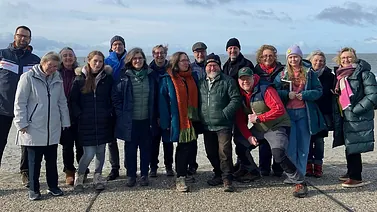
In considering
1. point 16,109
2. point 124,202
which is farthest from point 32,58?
point 124,202

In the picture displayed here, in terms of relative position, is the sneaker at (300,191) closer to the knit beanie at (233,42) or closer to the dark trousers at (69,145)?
the knit beanie at (233,42)

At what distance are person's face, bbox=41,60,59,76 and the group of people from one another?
1 cm

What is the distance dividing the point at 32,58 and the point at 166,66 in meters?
2.07

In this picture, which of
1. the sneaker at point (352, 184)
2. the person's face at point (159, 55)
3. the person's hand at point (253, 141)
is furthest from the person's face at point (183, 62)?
the sneaker at point (352, 184)

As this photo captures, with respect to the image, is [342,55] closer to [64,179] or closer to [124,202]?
[124,202]

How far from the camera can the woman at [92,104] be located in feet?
19.8

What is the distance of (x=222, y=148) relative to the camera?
618cm

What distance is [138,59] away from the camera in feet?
20.4

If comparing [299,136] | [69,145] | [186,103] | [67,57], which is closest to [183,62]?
[186,103]

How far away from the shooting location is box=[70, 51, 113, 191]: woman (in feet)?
19.8

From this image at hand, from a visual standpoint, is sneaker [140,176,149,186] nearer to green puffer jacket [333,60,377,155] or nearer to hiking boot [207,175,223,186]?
hiking boot [207,175,223,186]

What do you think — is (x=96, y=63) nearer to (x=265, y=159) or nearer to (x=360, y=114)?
(x=265, y=159)

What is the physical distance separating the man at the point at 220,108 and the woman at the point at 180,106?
0.56 feet

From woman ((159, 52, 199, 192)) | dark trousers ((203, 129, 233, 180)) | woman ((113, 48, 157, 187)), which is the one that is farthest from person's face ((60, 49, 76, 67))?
dark trousers ((203, 129, 233, 180))
